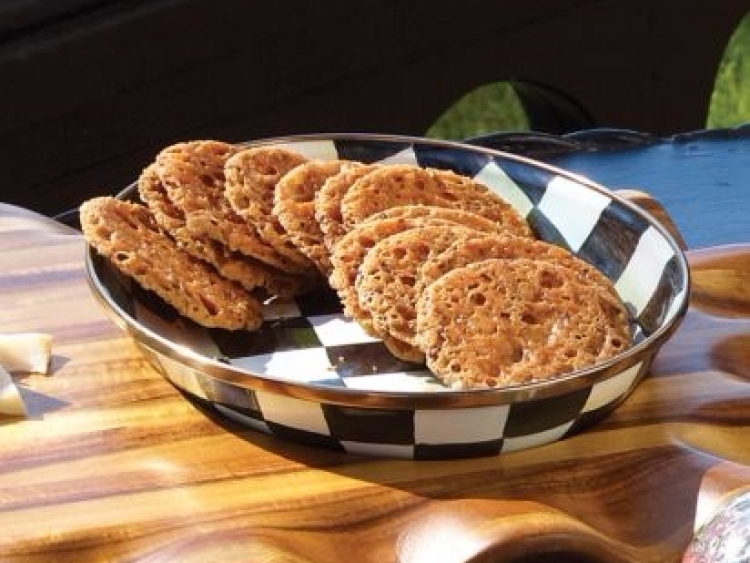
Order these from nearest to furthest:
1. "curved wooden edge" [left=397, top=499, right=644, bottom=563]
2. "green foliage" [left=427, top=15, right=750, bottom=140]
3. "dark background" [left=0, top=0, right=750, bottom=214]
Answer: "curved wooden edge" [left=397, top=499, right=644, bottom=563], "dark background" [left=0, top=0, right=750, bottom=214], "green foliage" [left=427, top=15, right=750, bottom=140]

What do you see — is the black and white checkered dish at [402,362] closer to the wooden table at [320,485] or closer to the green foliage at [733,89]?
the wooden table at [320,485]

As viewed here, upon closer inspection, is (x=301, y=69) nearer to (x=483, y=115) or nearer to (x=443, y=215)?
(x=483, y=115)

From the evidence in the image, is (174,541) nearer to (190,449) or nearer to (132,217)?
(190,449)

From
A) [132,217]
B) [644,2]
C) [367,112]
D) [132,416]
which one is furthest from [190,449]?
[644,2]

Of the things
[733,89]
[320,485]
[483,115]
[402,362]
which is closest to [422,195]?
[402,362]

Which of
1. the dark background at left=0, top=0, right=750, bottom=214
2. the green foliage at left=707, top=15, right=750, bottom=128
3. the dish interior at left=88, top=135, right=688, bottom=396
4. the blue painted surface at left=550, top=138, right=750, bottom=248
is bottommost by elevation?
the green foliage at left=707, top=15, right=750, bottom=128

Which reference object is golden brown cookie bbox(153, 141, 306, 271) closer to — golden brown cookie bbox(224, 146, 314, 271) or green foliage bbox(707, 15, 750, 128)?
golden brown cookie bbox(224, 146, 314, 271)

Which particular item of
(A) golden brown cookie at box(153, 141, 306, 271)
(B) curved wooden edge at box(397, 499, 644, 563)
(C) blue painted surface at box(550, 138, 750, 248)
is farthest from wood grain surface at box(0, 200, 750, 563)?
(C) blue painted surface at box(550, 138, 750, 248)

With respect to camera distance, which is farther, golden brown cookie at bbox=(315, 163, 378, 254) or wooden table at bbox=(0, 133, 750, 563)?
golden brown cookie at bbox=(315, 163, 378, 254)
